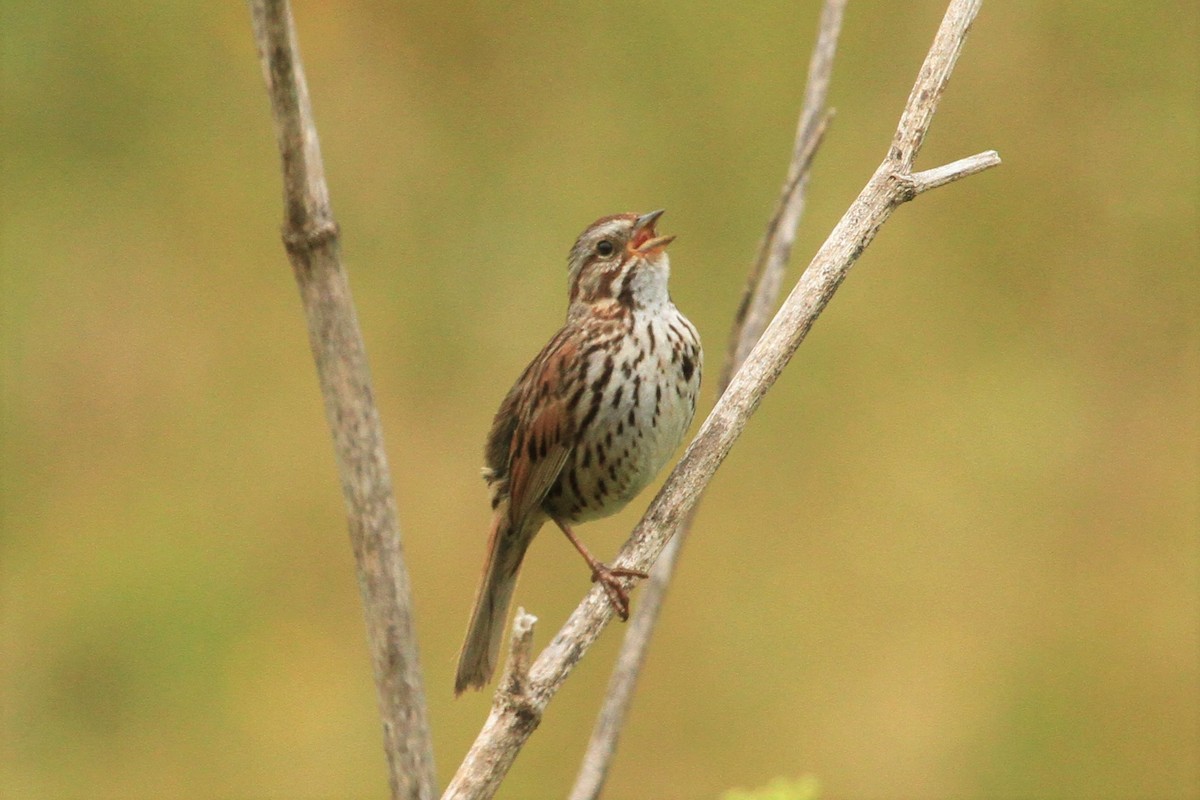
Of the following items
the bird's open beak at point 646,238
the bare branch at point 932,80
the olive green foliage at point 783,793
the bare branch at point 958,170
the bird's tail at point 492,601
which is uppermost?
the bare branch at point 932,80

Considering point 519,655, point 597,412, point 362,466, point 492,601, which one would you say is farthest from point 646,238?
point 519,655

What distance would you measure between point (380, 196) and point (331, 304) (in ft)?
9.65

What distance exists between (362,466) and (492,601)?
0.78 metres

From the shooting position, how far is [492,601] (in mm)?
2523

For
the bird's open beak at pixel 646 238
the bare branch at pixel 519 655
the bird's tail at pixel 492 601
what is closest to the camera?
the bare branch at pixel 519 655

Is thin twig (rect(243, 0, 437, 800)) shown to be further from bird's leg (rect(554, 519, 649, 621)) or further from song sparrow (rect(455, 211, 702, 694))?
song sparrow (rect(455, 211, 702, 694))

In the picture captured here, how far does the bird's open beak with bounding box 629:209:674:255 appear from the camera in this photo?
8.45 ft

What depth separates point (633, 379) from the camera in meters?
2.46

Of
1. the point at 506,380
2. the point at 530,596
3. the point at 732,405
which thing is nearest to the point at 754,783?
the point at 530,596

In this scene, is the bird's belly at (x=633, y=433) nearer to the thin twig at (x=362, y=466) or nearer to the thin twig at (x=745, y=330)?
the thin twig at (x=745, y=330)

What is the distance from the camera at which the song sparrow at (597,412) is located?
245 centimetres

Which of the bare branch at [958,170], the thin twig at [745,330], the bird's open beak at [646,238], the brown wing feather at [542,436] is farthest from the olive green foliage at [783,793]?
the bird's open beak at [646,238]

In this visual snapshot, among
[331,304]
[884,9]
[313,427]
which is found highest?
[884,9]

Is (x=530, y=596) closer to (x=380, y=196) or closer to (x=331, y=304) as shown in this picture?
(x=380, y=196)
